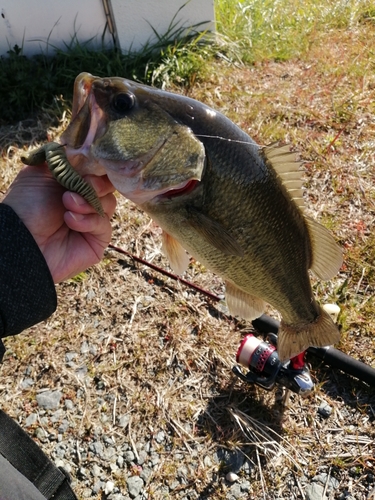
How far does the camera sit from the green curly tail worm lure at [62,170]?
157cm

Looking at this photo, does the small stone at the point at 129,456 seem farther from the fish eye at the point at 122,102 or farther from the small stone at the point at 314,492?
the fish eye at the point at 122,102

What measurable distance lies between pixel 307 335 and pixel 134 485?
50.4 inches

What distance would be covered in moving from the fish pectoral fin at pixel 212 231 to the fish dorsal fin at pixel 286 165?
11.6 inches

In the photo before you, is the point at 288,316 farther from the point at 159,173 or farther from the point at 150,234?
the point at 150,234

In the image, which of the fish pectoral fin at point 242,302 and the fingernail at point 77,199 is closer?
the fingernail at point 77,199

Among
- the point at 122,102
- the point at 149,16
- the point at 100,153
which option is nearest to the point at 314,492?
the point at 100,153

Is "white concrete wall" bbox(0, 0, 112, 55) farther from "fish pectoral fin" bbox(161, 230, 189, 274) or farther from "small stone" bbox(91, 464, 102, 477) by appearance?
"small stone" bbox(91, 464, 102, 477)

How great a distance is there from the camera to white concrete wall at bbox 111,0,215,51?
4871 millimetres

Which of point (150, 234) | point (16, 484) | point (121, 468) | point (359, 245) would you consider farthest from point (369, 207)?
point (16, 484)

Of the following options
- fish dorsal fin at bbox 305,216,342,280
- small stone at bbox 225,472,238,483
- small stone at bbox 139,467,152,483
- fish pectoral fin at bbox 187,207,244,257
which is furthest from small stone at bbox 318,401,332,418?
fish pectoral fin at bbox 187,207,244,257

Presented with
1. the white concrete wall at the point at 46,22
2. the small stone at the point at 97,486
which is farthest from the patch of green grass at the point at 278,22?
the small stone at the point at 97,486

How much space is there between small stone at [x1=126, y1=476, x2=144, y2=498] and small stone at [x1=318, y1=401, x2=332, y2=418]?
3.65ft

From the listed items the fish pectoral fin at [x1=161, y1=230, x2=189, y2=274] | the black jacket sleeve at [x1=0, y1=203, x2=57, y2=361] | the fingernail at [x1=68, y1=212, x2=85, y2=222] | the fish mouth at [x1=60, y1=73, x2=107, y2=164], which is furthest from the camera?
the fish pectoral fin at [x1=161, y1=230, x2=189, y2=274]

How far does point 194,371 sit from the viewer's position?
9.45ft
